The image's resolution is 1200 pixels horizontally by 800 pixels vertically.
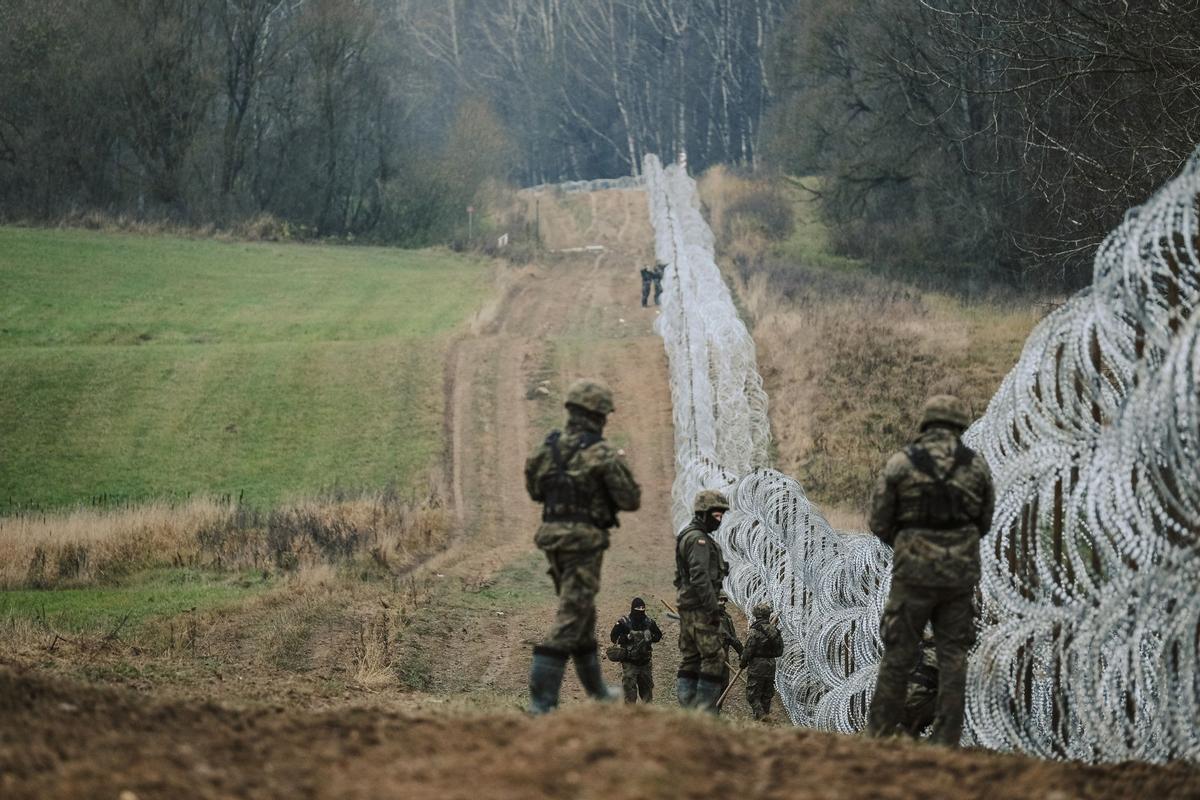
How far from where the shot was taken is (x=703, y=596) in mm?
10055

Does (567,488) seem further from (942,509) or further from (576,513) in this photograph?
(942,509)

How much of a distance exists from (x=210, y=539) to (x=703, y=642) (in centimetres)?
1134

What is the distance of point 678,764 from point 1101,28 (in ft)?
52.7

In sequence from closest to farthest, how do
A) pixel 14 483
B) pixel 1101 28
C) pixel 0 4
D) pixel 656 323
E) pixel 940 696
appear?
pixel 940 696, pixel 1101 28, pixel 14 483, pixel 656 323, pixel 0 4

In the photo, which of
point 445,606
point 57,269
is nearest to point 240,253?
point 57,269

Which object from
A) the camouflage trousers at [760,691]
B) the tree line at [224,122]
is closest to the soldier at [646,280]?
the tree line at [224,122]

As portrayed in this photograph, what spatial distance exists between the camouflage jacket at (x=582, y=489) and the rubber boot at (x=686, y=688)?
2.45 m

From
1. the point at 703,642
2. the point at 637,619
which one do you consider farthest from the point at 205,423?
the point at 703,642

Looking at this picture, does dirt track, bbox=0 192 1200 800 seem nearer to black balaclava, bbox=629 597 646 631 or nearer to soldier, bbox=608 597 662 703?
soldier, bbox=608 597 662 703

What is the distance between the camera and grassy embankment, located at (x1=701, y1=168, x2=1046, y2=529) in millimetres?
24125

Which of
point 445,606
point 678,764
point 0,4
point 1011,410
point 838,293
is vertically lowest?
point 445,606

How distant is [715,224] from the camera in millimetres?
53406

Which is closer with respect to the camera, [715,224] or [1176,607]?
[1176,607]

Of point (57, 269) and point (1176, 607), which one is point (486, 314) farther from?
point (1176, 607)
